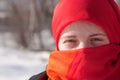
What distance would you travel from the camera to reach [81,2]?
285 centimetres

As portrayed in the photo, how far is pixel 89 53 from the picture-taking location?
2.74m

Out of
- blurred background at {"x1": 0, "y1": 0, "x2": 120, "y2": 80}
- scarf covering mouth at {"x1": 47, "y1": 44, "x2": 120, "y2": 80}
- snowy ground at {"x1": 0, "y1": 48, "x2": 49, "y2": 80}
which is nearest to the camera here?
scarf covering mouth at {"x1": 47, "y1": 44, "x2": 120, "y2": 80}

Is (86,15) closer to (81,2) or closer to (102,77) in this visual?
(81,2)

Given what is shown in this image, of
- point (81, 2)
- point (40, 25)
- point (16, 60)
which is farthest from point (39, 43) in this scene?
point (81, 2)

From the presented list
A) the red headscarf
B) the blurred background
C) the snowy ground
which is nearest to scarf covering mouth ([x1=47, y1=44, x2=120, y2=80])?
the red headscarf

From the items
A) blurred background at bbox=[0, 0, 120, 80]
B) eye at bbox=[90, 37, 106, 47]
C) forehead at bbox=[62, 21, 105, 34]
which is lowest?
blurred background at bbox=[0, 0, 120, 80]

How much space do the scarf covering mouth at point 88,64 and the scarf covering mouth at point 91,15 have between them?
0.08 meters

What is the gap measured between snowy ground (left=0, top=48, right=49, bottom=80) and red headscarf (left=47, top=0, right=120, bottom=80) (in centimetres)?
421

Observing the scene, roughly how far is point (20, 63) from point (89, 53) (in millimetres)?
5867

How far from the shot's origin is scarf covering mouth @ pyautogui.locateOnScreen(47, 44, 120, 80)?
2.71m

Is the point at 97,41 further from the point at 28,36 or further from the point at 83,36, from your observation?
the point at 28,36

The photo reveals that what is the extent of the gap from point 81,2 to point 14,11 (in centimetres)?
693

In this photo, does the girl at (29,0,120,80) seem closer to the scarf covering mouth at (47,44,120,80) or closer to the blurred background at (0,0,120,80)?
the scarf covering mouth at (47,44,120,80)

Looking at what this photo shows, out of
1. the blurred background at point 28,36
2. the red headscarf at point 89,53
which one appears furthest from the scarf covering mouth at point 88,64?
the blurred background at point 28,36
